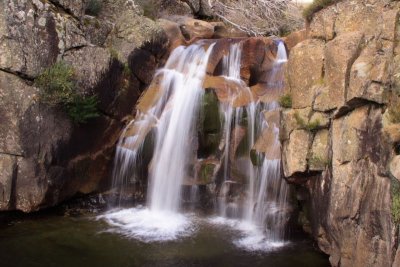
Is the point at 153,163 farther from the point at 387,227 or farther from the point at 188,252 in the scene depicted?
the point at 387,227

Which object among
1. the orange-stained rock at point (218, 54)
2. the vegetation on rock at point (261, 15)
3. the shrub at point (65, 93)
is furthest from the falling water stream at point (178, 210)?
the vegetation on rock at point (261, 15)

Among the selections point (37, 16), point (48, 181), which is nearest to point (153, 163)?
point (48, 181)

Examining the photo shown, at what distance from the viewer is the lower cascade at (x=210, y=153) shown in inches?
373

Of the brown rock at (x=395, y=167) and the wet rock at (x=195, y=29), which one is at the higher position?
the wet rock at (x=195, y=29)

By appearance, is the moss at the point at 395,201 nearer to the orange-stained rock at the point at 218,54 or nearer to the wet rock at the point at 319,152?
the wet rock at the point at 319,152

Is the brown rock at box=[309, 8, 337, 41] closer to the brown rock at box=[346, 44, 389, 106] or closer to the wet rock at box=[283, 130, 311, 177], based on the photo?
the brown rock at box=[346, 44, 389, 106]

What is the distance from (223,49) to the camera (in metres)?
12.6

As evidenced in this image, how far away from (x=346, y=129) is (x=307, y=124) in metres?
0.88

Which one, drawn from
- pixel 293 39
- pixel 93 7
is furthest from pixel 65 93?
pixel 293 39

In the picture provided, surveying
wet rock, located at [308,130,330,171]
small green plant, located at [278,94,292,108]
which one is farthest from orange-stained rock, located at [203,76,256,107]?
wet rock, located at [308,130,330,171]

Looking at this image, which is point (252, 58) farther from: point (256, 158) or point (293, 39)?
point (256, 158)

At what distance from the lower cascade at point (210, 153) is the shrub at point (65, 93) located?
54.8 inches

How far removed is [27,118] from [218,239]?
5090 millimetres

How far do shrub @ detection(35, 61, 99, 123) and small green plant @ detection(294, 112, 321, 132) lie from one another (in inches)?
208
